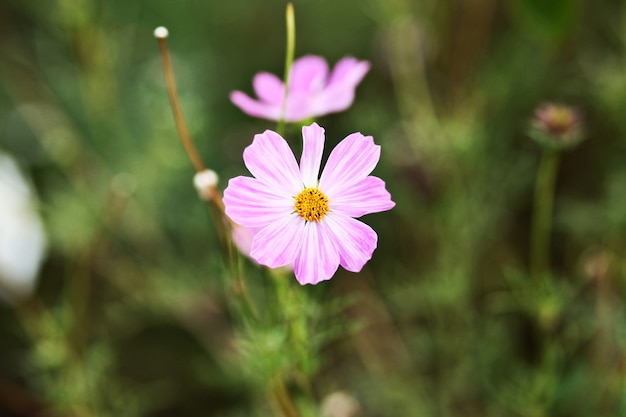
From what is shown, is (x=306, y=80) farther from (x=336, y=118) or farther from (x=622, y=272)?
(x=336, y=118)

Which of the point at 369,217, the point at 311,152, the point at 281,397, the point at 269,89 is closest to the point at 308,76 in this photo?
the point at 269,89

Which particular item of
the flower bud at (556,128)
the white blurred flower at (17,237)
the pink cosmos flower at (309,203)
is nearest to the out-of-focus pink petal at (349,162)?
the pink cosmos flower at (309,203)

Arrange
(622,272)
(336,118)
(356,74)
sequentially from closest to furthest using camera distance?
(356,74), (622,272), (336,118)

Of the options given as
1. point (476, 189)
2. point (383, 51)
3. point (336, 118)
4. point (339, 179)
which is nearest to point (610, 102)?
point (476, 189)

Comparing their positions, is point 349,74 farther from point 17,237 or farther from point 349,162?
point 17,237

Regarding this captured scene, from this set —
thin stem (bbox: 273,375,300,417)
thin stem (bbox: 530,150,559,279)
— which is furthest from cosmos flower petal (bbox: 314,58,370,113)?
thin stem (bbox: 530,150,559,279)

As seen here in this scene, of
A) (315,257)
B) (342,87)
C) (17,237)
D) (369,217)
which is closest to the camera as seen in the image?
(315,257)

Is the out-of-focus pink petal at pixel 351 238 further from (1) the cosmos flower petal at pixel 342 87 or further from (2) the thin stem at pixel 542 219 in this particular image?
(2) the thin stem at pixel 542 219
